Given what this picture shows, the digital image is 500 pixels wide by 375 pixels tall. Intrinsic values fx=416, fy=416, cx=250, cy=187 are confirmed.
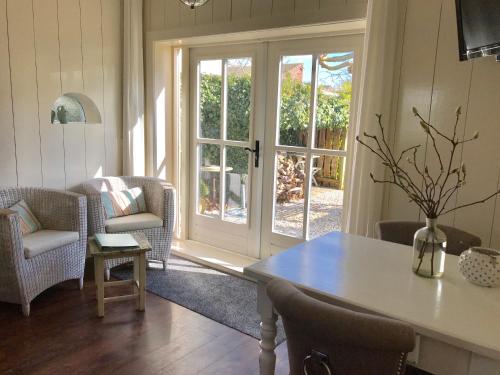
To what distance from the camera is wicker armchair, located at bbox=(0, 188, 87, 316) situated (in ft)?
8.84

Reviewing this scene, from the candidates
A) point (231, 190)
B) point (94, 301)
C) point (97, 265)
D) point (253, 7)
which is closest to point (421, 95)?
point (253, 7)

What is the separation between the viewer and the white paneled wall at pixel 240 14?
2.89m

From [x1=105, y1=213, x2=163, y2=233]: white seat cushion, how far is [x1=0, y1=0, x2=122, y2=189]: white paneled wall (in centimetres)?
71

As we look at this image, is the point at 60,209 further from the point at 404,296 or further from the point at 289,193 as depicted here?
the point at 404,296

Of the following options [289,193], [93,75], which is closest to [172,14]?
[93,75]

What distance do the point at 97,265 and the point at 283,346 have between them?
134 cm

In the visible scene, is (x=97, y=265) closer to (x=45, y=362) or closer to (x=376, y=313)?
(x=45, y=362)

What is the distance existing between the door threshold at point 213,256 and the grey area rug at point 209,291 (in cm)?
6

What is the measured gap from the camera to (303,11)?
3031 millimetres

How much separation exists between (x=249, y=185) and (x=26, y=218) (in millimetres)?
1852

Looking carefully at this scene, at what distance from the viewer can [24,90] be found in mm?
3402

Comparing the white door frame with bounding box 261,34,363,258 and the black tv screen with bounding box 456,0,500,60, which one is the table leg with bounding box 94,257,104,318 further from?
the black tv screen with bounding box 456,0,500,60

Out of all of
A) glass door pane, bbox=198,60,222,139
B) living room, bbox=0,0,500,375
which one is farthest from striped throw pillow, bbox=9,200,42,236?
glass door pane, bbox=198,60,222,139

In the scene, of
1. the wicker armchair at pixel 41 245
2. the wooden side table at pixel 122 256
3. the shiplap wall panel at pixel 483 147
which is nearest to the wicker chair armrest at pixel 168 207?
the wooden side table at pixel 122 256
